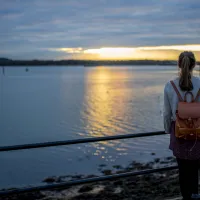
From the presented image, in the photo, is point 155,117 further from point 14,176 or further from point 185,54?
point 185,54

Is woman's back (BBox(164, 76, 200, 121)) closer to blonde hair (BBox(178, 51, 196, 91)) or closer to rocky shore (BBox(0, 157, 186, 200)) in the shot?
blonde hair (BBox(178, 51, 196, 91))

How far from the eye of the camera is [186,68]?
11.4ft

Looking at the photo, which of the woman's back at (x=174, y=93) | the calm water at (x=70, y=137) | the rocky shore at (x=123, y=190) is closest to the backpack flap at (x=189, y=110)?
the woman's back at (x=174, y=93)

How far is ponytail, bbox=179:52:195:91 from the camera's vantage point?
346 cm

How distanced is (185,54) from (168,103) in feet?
Answer: 1.57

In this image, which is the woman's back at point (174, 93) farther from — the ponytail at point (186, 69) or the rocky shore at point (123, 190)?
the rocky shore at point (123, 190)

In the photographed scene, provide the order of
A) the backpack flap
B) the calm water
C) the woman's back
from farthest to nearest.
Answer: the calm water → the woman's back → the backpack flap

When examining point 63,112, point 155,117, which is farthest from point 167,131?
point 63,112

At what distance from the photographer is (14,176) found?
1324cm

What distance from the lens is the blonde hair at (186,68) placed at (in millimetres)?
3463

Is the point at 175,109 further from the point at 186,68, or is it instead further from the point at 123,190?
the point at 123,190

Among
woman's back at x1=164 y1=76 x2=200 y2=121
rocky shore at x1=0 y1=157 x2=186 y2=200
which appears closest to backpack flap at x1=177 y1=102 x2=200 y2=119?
woman's back at x1=164 y1=76 x2=200 y2=121

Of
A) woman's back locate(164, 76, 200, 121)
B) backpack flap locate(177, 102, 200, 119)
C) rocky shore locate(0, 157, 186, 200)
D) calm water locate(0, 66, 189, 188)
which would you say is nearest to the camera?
backpack flap locate(177, 102, 200, 119)

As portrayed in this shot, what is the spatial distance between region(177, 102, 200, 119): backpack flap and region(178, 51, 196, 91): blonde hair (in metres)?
0.16
